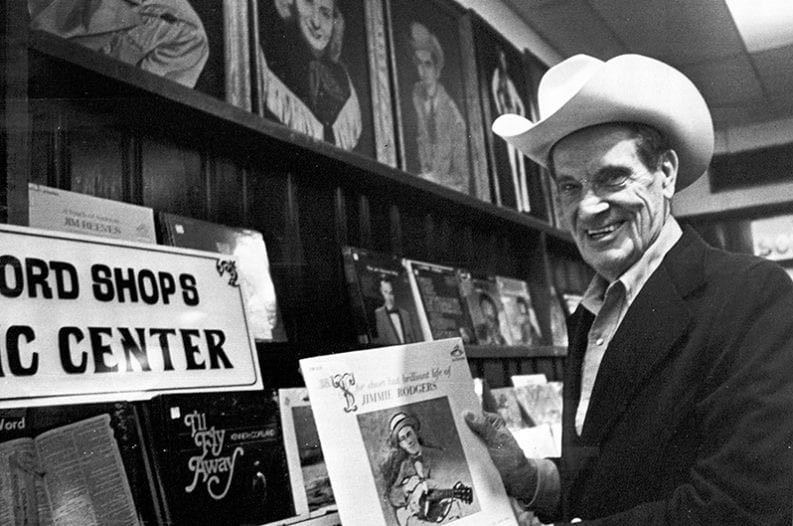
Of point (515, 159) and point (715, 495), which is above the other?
point (515, 159)

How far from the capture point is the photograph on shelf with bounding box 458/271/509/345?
1.86 metres

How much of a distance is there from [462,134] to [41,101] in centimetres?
98

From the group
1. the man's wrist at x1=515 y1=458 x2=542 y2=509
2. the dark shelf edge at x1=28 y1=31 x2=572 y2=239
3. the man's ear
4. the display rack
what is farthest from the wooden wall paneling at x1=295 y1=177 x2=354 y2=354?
the man's ear

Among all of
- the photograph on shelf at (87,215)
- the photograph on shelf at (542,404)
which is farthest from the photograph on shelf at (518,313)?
the photograph on shelf at (87,215)

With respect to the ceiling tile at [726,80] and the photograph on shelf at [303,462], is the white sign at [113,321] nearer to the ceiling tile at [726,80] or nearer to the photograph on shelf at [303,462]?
the photograph on shelf at [303,462]

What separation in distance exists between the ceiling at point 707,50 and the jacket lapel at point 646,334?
0.23 meters

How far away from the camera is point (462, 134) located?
1726 millimetres

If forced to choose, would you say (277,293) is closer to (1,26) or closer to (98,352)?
(98,352)

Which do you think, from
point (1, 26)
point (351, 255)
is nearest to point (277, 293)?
point (351, 255)

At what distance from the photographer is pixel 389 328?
1546mm

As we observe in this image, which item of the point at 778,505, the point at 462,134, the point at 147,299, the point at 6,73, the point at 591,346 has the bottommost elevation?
the point at 778,505

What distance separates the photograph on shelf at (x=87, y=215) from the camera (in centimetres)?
99

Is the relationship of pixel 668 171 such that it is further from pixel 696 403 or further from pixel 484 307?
pixel 484 307

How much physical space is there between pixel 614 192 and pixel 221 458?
2.42 feet
